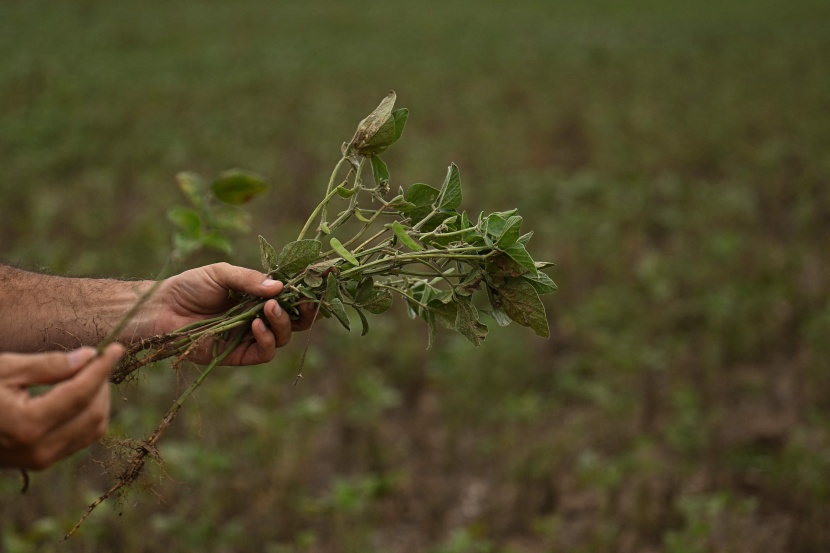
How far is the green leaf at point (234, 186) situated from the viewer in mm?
965

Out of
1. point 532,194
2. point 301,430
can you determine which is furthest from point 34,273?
point 532,194

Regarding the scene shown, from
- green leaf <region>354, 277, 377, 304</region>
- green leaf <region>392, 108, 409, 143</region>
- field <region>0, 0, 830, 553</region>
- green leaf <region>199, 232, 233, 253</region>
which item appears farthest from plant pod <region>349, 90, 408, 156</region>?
field <region>0, 0, 830, 553</region>

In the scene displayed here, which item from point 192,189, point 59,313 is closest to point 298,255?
point 192,189

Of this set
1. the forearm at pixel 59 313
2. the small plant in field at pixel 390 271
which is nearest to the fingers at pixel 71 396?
the small plant in field at pixel 390 271

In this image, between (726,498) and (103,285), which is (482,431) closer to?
(726,498)

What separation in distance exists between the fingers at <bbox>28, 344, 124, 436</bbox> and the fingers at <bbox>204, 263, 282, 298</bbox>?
1.19 feet

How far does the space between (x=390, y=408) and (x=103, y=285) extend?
7.20 ft

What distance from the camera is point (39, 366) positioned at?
3.34 feet

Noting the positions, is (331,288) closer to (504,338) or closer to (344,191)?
(344,191)

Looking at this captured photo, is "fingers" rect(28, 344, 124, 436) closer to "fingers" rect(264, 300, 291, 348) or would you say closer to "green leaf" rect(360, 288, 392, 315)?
"fingers" rect(264, 300, 291, 348)

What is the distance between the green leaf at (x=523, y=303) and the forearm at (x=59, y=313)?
0.75m

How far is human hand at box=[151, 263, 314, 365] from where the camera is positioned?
1.36m

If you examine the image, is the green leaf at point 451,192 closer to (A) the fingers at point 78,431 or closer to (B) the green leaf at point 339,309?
(B) the green leaf at point 339,309

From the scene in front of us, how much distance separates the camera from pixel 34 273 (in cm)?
157
